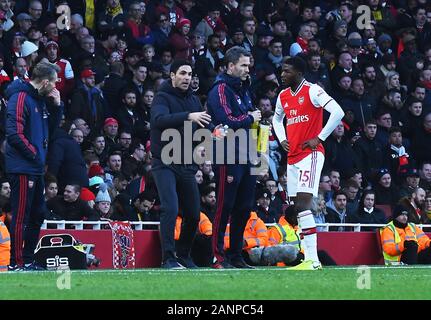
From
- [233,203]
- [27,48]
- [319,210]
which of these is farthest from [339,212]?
A: [233,203]

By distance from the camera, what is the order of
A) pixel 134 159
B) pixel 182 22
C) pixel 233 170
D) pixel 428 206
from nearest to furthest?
1. pixel 233 170
2. pixel 134 159
3. pixel 428 206
4. pixel 182 22

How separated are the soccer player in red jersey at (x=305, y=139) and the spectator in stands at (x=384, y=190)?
7611 millimetres

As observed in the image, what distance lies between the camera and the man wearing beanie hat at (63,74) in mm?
18812

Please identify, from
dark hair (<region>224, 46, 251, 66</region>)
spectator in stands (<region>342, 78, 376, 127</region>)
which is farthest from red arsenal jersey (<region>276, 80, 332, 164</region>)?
spectator in stands (<region>342, 78, 376, 127</region>)

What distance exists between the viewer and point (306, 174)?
1352 cm

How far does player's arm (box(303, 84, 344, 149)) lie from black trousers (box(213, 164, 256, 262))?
32.4 inches

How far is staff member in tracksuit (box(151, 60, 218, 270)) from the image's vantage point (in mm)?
13352

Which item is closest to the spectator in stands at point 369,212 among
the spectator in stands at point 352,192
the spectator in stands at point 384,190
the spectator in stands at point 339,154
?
the spectator in stands at point 352,192

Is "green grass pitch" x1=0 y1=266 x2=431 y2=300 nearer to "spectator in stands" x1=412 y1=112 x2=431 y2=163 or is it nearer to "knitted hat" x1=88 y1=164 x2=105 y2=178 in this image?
"knitted hat" x1=88 y1=164 x2=105 y2=178

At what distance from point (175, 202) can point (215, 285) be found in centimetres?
257

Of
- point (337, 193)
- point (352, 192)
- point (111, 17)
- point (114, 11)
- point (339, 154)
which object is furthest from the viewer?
point (339, 154)

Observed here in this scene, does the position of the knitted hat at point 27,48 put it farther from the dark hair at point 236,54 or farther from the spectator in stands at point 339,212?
the dark hair at point 236,54

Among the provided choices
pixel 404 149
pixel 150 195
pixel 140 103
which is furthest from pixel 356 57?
pixel 150 195

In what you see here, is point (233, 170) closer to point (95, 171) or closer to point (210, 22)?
point (95, 171)
